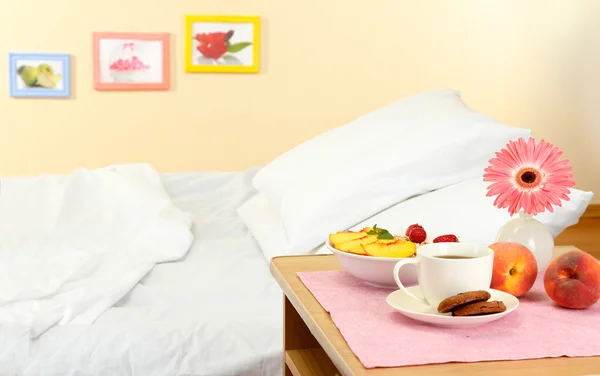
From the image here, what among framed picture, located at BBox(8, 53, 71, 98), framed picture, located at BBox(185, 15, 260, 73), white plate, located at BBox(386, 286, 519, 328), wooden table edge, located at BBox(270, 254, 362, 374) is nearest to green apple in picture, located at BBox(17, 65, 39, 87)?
framed picture, located at BBox(8, 53, 71, 98)

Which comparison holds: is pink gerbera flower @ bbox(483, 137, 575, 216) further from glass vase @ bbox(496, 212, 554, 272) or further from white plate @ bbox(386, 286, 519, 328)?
white plate @ bbox(386, 286, 519, 328)

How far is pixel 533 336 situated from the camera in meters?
0.96

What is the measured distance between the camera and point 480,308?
3.14 ft

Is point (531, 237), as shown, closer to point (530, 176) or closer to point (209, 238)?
point (530, 176)

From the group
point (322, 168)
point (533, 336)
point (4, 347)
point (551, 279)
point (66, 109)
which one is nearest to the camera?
point (533, 336)

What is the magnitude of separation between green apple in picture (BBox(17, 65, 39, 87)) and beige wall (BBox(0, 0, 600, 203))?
78mm

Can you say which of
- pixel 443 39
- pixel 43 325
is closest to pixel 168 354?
pixel 43 325

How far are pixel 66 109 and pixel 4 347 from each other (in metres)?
3.03

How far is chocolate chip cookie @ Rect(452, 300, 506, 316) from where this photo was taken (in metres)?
0.96

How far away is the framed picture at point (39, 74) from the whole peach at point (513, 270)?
11.7ft

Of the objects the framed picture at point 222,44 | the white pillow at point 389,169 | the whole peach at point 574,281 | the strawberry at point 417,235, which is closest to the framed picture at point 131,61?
the framed picture at point 222,44

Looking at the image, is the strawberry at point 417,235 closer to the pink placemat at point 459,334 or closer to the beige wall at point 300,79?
the pink placemat at point 459,334

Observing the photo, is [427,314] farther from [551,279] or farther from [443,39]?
[443,39]

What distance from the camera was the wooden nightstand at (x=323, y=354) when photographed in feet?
2.80
